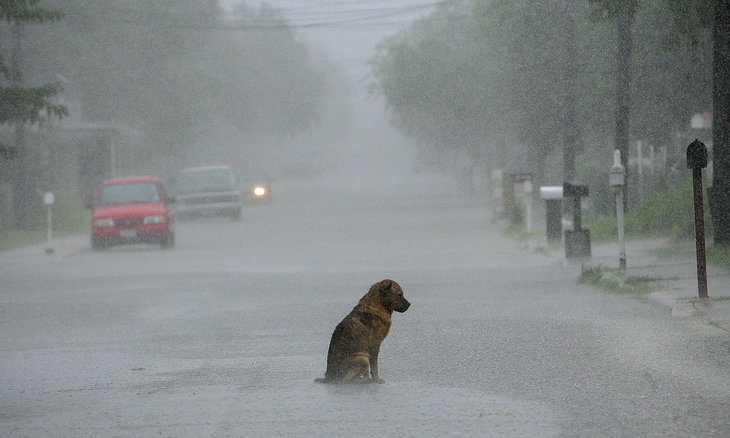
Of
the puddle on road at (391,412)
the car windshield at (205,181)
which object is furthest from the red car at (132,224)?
the puddle on road at (391,412)

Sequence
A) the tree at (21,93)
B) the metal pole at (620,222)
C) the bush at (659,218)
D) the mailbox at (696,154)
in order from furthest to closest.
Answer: the bush at (659,218) → the tree at (21,93) → the metal pole at (620,222) → the mailbox at (696,154)

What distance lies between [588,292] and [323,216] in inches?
1142

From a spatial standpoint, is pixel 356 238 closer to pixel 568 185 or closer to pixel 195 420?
pixel 568 185

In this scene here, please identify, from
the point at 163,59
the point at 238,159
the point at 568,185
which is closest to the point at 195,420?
the point at 568,185

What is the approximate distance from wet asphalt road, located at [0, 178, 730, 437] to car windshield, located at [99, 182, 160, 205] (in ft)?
27.6

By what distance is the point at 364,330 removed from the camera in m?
8.24

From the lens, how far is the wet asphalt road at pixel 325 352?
24.9ft

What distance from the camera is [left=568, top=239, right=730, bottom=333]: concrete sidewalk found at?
12.4 m

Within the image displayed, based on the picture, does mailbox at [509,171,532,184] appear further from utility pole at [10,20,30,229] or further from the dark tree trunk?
utility pole at [10,20,30,229]

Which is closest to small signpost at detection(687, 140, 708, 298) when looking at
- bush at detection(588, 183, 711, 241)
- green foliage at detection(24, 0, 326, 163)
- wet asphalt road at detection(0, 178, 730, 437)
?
wet asphalt road at detection(0, 178, 730, 437)

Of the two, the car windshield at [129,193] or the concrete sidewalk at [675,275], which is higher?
the car windshield at [129,193]

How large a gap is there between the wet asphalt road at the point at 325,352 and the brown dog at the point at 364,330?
0.69 ft

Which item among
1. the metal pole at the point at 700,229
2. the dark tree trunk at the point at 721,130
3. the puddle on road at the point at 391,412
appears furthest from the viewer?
the dark tree trunk at the point at 721,130

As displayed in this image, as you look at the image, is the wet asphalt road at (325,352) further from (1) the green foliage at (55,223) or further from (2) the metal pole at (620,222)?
(1) the green foliage at (55,223)
